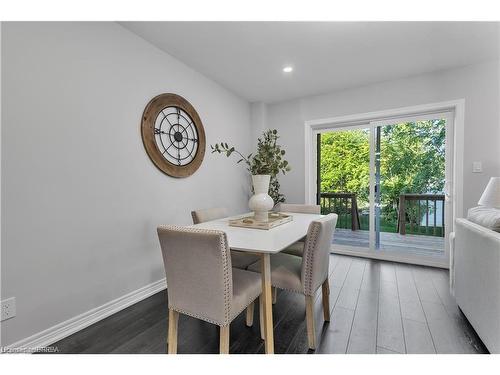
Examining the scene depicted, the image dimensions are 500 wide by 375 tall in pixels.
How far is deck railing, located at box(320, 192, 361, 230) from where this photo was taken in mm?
3750

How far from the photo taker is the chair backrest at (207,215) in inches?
82.0

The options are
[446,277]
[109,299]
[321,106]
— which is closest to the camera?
[109,299]

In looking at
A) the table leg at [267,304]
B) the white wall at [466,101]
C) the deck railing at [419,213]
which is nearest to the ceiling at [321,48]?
the white wall at [466,101]

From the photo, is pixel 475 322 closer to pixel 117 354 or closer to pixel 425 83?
pixel 117 354

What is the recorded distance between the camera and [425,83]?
9.59 ft

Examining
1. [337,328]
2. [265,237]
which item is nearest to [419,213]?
[337,328]

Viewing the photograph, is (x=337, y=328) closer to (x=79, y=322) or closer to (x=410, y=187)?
(x=79, y=322)

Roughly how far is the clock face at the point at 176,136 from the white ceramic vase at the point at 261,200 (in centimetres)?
106

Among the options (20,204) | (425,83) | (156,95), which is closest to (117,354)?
(20,204)

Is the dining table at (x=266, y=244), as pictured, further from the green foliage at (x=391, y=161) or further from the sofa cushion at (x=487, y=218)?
the green foliage at (x=391, y=161)

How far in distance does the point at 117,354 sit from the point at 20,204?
1.08 metres

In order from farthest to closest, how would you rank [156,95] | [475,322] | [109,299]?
1. [156,95]
2. [109,299]
3. [475,322]

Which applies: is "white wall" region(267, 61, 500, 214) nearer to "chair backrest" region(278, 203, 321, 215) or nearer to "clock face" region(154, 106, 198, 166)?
"chair backrest" region(278, 203, 321, 215)

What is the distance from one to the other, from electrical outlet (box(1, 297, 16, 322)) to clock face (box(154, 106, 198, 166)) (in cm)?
150
